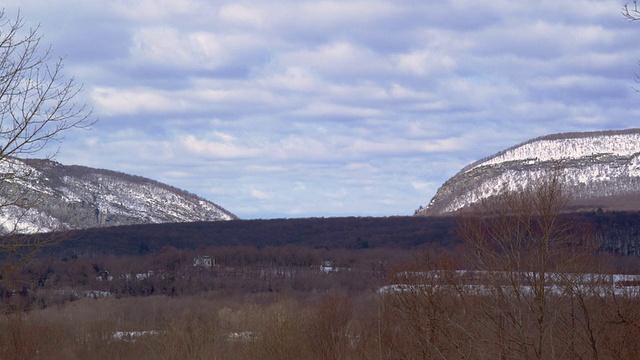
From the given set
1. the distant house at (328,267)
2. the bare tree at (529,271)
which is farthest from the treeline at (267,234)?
the bare tree at (529,271)

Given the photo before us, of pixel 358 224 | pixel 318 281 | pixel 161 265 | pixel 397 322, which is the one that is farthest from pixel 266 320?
pixel 358 224

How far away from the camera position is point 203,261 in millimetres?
104125

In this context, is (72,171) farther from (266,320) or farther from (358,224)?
(266,320)

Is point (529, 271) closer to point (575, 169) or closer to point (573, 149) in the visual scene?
point (575, 169)

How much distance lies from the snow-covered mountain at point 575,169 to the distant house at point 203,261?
48680mm

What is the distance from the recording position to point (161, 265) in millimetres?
100938

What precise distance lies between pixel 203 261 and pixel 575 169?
3027 inches

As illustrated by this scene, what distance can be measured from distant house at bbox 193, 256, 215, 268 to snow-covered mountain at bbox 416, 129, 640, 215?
160 feet

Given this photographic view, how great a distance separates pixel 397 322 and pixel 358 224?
108m

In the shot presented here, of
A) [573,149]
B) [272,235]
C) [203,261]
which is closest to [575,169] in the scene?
[573,149]

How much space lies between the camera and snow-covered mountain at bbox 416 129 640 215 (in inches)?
5217

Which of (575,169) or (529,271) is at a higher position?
(575,169)

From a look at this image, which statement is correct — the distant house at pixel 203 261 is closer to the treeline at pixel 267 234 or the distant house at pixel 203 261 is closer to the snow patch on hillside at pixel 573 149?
the treeline at pixel 267 234

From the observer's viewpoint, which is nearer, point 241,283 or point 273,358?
point 273,358
